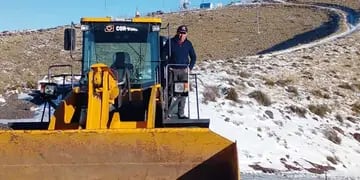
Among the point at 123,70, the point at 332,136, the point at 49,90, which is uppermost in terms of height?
the point at 123,70

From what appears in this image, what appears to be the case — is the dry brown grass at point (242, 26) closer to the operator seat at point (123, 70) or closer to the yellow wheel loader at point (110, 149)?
the operator seat at point (123, 70)

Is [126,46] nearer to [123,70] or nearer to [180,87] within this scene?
[123,70]

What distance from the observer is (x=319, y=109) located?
2394cm

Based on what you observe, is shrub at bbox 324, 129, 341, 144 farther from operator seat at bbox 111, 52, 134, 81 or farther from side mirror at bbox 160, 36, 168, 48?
operator seat at bbox 111, 52, 134, 81

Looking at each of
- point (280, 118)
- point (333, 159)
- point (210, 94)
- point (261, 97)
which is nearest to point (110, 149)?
point (333, 159)

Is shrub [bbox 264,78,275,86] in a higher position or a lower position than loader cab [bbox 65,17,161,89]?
lower

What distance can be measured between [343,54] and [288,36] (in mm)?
21651

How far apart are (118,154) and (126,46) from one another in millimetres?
2981

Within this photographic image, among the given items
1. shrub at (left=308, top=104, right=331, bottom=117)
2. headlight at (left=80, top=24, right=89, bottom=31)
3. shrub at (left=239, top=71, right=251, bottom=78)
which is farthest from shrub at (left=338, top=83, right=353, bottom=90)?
headlight at (left=80, top=24, right=89, bottom=31)

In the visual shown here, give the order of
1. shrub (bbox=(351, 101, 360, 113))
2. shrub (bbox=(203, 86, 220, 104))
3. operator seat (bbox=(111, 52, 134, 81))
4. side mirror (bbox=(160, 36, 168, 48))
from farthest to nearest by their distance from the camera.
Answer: shrub (bbox=(351, 101, 360, 113)), shrub (bbox=(203, 86, 220, 104)), side mirror (bbox=(160, 36, 168, 48)), operator seat (bbox=(111, 52, 134, 81))

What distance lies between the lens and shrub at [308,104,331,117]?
23.6 meters

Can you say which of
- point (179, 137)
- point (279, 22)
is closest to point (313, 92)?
point (179, 137)

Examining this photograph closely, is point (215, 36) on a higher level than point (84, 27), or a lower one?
lower

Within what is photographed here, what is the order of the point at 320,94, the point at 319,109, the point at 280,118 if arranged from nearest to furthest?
the point at 280,118 < the point at 319,109 < the point at 320,94
